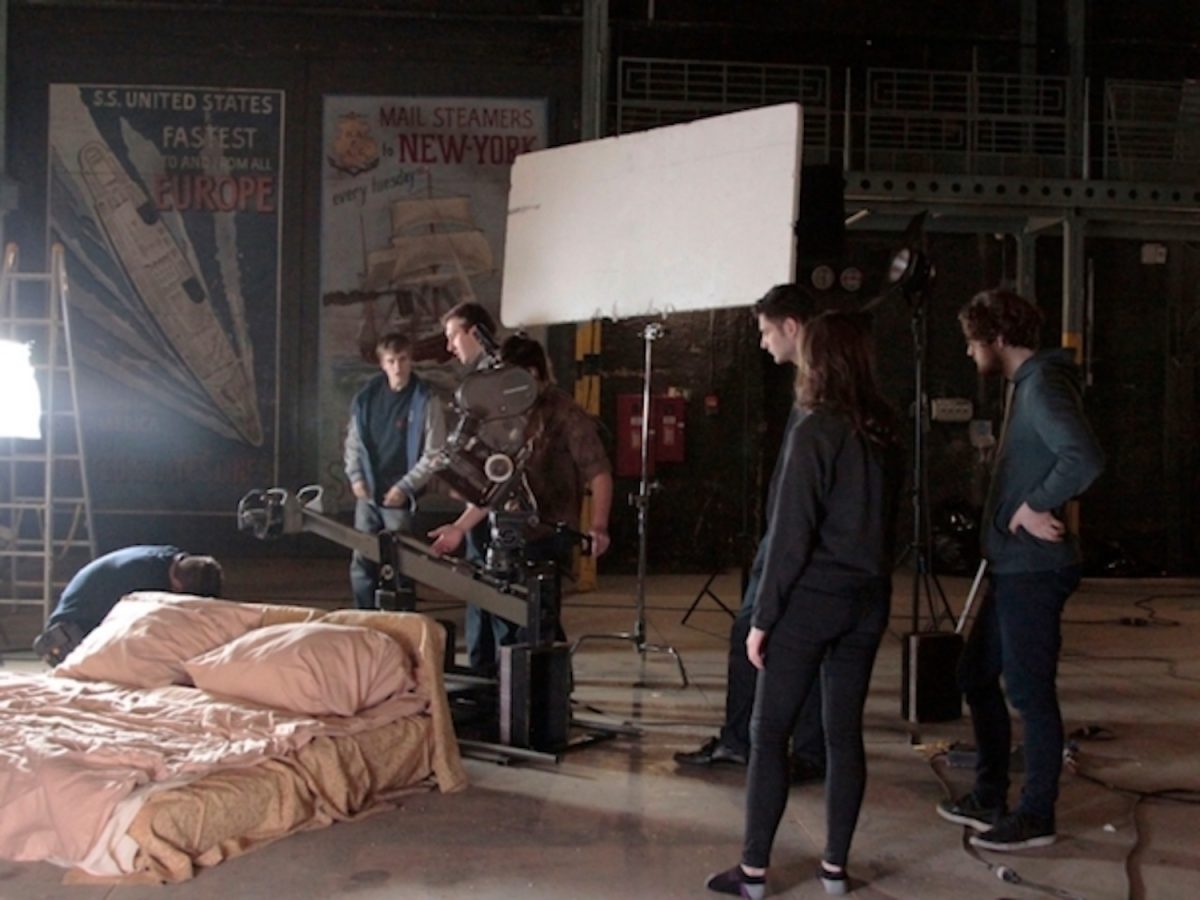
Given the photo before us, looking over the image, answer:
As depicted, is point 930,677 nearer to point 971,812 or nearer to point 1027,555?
point 971,812

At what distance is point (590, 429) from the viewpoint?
17.0 ft

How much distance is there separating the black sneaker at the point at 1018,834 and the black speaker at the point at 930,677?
1562 mm

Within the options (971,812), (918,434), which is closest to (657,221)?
(918,434)

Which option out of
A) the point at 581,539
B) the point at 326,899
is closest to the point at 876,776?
the point at 581,539

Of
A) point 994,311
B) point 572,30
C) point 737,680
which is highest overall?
point 572,30

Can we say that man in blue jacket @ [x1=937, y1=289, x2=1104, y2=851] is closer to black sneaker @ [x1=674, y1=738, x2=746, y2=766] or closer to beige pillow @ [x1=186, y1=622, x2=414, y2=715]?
black sneaker @ [x1=674, y1=738, x2=746, y2=766]

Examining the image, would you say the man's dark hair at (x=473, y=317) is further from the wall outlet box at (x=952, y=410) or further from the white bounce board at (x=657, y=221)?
the wall outlet box at (x=952, y=410)

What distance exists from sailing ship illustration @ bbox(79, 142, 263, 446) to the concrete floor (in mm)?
4806

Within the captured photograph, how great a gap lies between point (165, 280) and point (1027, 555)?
875cm

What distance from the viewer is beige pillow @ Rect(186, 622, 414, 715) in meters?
4.06

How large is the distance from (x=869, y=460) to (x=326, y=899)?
1.80 meters

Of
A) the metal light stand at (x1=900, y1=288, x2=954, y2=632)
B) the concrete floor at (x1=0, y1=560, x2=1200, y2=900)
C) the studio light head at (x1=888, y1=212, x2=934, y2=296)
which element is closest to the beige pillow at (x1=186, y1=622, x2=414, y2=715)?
the concrete floor at (x1=0, y1=560, x2=1200, y2=900)

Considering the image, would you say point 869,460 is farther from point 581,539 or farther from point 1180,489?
point 1180,489

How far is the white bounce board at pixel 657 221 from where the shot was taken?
5.17m
